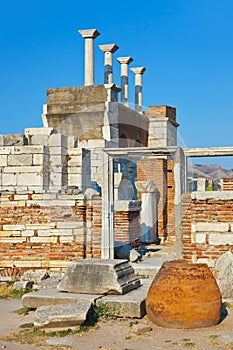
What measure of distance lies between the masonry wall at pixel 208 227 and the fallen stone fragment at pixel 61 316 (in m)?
3.14

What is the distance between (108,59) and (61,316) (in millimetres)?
15817

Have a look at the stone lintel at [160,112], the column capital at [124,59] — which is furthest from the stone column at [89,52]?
the stone lintel at [160,112]

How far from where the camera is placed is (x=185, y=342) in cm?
537

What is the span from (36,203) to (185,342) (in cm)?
497

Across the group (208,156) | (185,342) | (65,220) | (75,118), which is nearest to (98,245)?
(65,220)

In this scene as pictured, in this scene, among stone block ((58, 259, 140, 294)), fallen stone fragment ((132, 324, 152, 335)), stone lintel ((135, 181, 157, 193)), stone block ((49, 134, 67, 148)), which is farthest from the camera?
stone lintel ((135, 181, 157, 193))

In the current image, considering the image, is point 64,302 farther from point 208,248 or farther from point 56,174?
point 56,174

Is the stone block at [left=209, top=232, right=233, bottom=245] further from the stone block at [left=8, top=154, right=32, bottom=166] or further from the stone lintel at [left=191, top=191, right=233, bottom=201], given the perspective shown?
the stone block at [left=8, top=154, right=32, bottom=166]

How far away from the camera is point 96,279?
6.87m

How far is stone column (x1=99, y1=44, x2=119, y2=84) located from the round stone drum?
49.7ft

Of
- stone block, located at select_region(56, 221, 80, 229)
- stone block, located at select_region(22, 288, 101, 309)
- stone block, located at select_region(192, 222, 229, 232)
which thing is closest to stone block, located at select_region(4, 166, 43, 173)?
stone block, located at select_region(56, 221, 80, 229)

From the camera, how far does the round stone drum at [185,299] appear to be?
584cm

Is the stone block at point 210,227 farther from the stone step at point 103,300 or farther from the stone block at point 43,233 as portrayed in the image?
the stone block at point 43,233

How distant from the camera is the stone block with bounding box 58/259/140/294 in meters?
6.80
